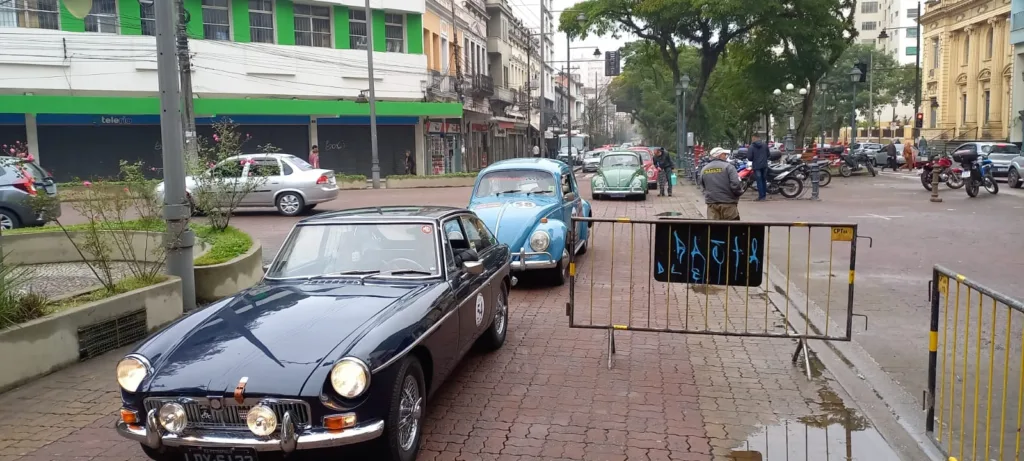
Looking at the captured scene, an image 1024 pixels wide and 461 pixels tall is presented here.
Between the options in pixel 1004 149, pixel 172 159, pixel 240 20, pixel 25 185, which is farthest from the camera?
pixel 240 20

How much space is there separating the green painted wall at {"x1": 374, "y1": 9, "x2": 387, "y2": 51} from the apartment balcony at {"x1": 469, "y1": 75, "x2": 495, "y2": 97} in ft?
25.7

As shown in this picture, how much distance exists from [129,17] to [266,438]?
101 ft

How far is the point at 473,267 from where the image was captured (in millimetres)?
5707

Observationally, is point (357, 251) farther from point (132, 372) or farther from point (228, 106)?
point (228, 106)

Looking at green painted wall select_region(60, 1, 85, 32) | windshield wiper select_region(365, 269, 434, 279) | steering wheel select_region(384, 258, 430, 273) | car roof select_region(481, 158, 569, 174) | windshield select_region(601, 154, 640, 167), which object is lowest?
windshield wiper select_region(365, 269, 434, 279)

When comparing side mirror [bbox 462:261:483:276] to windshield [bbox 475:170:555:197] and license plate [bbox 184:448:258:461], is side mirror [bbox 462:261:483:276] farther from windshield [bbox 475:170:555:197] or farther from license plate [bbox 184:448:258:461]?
windshield [bbox 475:170:555:197]

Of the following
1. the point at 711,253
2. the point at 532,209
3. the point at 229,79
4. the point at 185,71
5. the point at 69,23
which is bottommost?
the point at 711,253

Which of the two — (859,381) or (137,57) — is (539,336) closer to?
(859,381)

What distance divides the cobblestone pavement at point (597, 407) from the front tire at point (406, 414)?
31 cm

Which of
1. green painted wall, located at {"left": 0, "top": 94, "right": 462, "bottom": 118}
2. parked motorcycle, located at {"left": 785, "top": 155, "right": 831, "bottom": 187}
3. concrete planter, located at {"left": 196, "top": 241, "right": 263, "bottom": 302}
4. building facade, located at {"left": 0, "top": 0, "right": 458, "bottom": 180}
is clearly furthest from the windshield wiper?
green painted wall, located at {"left": 0, "top": 94, "right": 462, "bottom": 118}

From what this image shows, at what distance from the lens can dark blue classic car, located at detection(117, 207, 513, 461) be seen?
392 centimetres

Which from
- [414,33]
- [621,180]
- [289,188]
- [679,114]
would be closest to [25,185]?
[289,188]

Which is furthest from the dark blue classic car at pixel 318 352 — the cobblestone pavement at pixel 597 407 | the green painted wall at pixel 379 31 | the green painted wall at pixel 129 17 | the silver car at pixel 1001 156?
the green painted wall at pixel 379 31

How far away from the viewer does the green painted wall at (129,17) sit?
1174 inches
